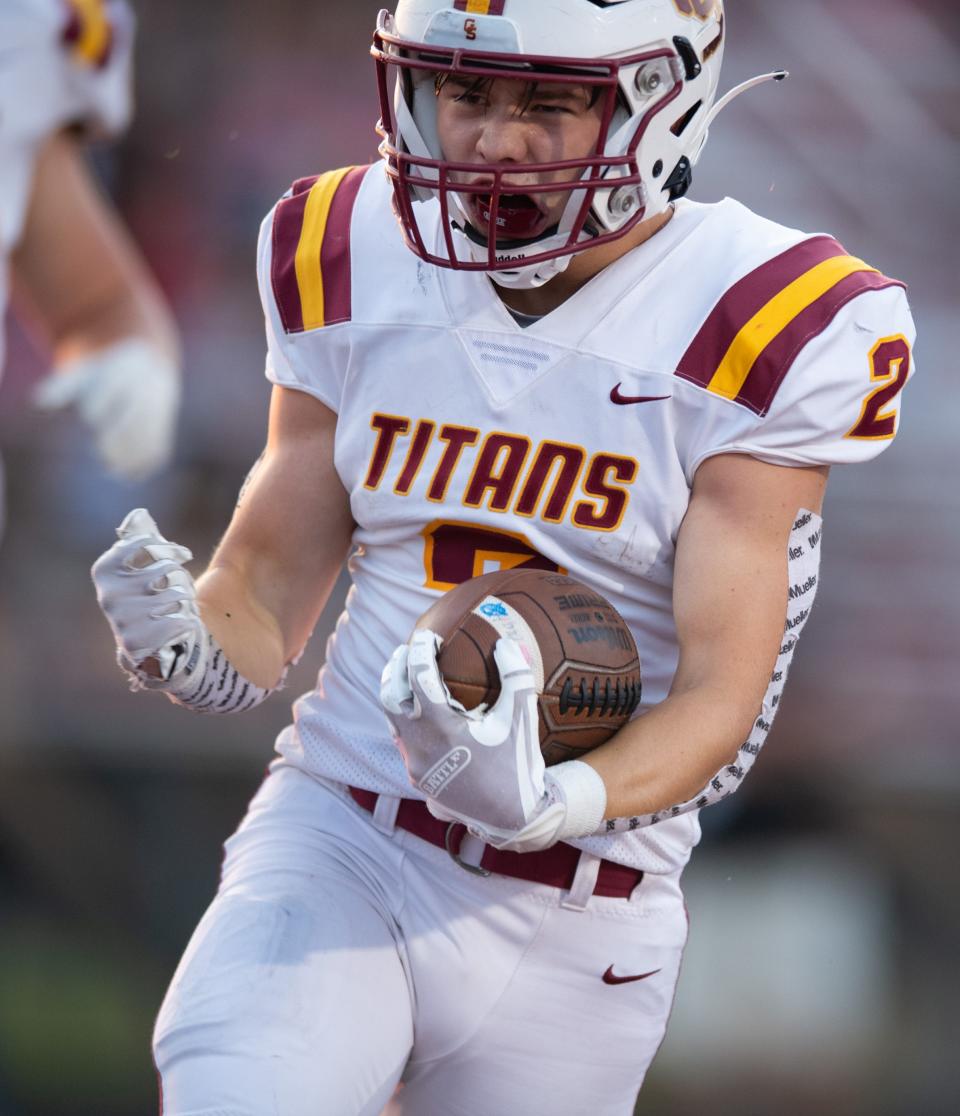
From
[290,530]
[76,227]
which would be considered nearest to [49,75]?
[76,227]

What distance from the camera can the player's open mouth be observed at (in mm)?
2170

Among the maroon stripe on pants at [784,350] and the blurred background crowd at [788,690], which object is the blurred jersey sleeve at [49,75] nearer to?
the maroon stripe on pants at [784,350]

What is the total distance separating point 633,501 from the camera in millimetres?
2193

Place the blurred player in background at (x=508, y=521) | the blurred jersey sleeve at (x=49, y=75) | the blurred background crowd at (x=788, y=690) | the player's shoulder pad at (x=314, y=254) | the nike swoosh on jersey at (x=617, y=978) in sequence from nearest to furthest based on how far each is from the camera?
the blurred player in background at (x=508, y=521), the nike swoosh on jersey at (x=617, y=978), the player's shoulder pad at (x=314, y=254), the blurred jersey sleeve at (x=49, y=75), the blurred background crowd at (x=788, y=690)

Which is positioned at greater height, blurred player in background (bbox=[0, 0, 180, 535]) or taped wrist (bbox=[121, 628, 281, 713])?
blurred player in background (bbox=[0, 0, 180, 535])

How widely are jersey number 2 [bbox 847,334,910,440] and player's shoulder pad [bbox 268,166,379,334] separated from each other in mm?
692

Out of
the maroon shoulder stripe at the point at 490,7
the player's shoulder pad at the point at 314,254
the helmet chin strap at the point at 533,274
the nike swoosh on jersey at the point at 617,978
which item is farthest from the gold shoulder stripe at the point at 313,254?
the nike swoosh on jersey at the point at 617,978

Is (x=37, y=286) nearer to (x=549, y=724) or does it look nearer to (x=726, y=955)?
(x=549, y=724)

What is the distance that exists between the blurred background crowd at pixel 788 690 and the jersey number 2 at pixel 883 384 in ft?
10.5

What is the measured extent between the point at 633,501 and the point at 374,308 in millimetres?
454

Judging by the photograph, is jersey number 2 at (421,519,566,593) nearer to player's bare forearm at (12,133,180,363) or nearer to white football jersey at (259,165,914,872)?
white football jersey at (259,165,914,872)

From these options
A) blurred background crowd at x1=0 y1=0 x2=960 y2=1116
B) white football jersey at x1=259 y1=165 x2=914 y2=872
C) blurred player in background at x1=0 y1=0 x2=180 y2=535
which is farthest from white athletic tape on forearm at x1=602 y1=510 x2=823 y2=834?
blurred background crowd at x1=0 y1=0 x2=960 y2=1116

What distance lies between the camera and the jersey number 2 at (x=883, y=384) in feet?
7.18

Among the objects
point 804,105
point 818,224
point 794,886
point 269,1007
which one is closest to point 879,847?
point 794,886
